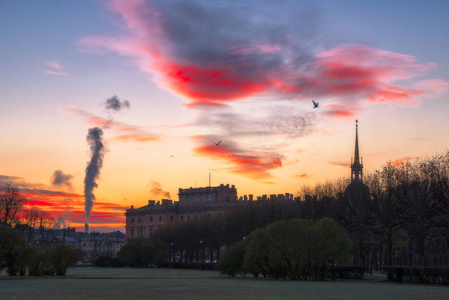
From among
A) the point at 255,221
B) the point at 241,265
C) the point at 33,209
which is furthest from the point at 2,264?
the point at 33,209

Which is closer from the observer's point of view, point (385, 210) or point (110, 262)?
point (385, 210)

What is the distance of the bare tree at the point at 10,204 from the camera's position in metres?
117

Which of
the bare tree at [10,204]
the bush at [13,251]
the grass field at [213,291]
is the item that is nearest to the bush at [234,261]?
the grass field at [213,291]

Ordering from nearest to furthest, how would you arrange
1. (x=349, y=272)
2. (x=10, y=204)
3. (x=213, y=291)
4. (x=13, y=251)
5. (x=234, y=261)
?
(x=213, y=291), (x=13, y=251), (x=349, y=272), (x=234, y=261), (x=10, y=204)

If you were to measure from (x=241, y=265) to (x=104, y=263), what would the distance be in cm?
7706

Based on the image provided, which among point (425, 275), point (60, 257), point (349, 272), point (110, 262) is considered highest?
point (425, 275)

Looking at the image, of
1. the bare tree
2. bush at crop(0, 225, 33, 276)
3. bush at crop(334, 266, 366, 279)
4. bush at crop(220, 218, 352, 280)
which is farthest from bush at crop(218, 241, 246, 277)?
the bare tree

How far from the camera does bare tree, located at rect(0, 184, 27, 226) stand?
117069mm

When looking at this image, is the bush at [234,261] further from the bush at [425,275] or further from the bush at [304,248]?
the bush at [425,275]

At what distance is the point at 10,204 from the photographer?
117 m

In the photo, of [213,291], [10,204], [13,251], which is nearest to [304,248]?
[213,291]

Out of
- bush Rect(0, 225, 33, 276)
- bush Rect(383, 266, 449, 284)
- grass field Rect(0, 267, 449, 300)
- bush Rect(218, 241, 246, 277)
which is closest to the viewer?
grass field Rect(0, 267, 449, 300)

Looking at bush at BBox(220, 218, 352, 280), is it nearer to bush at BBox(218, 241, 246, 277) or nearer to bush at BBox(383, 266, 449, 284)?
bush at BBox(383, 266, 449, 284)

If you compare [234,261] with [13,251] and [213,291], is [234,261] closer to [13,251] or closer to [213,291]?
[13,251]
